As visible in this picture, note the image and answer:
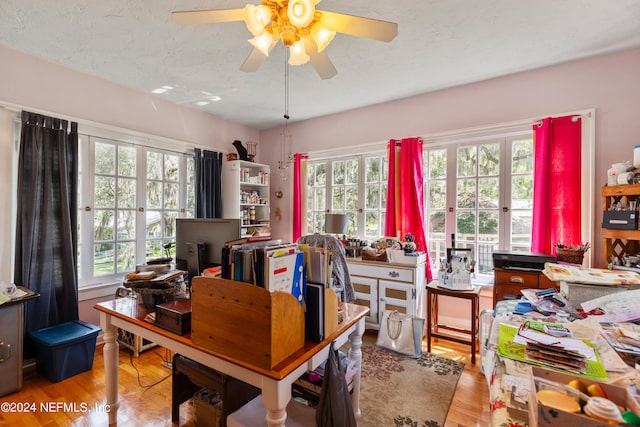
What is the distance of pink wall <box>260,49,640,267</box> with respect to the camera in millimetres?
2320

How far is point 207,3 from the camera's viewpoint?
1.81 m

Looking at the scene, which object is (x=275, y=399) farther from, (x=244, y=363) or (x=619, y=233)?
(x=619, y=233)

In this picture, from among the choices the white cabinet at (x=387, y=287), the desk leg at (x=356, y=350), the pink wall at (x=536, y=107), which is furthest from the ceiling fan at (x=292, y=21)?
the white cabinet at (x=387, y=287)

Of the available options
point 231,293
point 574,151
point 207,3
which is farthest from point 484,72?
point 231,293

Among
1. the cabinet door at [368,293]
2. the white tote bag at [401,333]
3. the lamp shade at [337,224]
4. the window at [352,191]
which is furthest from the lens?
the window at [352,191]

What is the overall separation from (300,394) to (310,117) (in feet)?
11.1

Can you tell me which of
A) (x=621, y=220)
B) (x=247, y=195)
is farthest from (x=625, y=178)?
(x=247, y=195)

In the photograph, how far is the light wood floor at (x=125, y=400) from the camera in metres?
1.79

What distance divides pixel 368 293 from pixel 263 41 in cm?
249

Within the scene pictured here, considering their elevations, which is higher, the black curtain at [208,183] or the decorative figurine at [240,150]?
the decorative figurine at [240,150]

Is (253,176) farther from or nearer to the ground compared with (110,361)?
farther from the ground

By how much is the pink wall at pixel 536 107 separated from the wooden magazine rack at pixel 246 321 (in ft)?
8.78

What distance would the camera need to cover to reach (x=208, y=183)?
3729mm

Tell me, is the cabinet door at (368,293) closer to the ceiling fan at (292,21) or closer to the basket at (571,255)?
the basket at (571,255)
